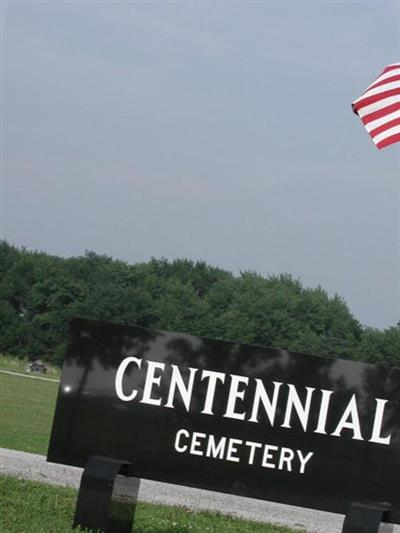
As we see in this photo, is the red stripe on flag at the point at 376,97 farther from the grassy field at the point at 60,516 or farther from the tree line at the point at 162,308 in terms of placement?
the tree line at the point at 162,308

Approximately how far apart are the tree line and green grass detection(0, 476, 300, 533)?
7624 cm

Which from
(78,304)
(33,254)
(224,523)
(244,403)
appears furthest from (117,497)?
(33,254)

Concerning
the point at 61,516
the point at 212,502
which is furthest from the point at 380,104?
the point at 61,516

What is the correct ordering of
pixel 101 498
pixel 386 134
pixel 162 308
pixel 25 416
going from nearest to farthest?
pixel 101 498 → pixel 386 134 → pixel 25 416 → pixel 162 308

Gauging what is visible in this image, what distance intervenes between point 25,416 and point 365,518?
15.1m

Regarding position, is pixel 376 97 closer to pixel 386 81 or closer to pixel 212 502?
pixel 386 81

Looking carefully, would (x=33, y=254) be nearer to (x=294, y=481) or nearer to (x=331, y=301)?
(x=331, y=301)

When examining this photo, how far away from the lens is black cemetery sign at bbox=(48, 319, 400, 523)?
874cm

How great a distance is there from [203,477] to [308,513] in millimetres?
2715

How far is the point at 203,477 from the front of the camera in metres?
9.05

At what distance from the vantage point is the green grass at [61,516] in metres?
9.51

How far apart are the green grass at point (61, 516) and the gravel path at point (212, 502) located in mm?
236

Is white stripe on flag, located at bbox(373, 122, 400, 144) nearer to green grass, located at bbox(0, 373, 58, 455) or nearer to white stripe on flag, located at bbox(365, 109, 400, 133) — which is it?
white stripe on flag, located at bbox(365, 109, 400, 133)

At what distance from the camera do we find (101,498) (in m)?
8.98
